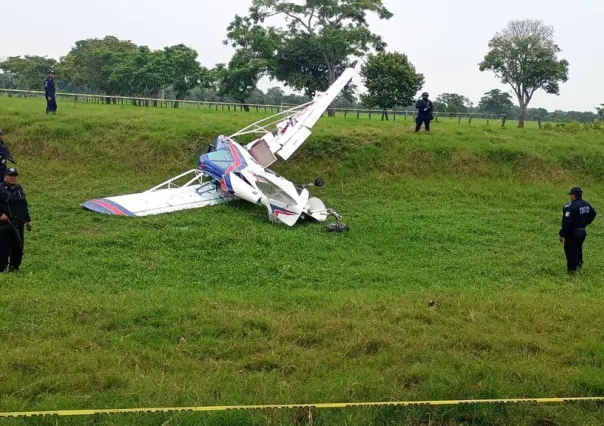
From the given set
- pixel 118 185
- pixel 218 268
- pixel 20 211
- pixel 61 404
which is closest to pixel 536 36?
pixel 118 185

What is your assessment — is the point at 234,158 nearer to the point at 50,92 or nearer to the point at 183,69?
the point at 50,92

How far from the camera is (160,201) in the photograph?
15344 millimetres

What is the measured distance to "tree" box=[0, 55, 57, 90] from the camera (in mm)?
58156

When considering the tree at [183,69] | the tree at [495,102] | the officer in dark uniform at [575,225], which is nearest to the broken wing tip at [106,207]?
the officer in dark uniform at [575,225]

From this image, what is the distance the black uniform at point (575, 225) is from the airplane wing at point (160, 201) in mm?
9564

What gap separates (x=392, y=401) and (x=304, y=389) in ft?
2.87

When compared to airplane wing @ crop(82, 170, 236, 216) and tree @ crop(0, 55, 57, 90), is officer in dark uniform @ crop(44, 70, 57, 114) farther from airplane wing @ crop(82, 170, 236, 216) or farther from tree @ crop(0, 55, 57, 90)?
tree @ crop(0, 55, 57, 90)

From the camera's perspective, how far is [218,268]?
10.8 metres

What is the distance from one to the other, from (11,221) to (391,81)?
105ft

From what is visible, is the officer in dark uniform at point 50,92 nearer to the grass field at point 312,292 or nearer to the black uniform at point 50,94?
the black uniform at point 50,94

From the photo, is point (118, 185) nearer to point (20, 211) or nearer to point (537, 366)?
point (20, 211)

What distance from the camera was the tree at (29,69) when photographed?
58156 mm

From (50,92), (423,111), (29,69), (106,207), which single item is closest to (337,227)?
(106,207)

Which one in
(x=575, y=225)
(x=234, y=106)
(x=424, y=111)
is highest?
(x=234, y=106)
